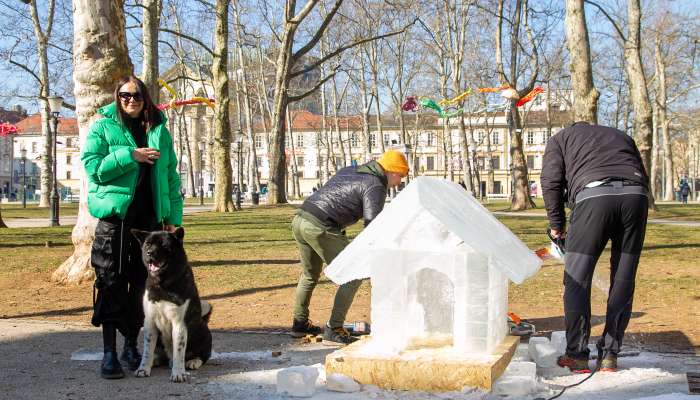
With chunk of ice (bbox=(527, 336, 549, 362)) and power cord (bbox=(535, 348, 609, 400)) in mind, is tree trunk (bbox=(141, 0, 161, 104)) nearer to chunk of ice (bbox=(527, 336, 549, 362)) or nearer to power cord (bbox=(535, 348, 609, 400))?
chunk of ice (bbox=(527, 336, 549, 362))

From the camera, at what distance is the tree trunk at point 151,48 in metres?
17.2

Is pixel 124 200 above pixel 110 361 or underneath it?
above

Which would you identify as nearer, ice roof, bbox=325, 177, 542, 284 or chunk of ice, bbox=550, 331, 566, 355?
ice roof, bbox=325, 177, 542, 284

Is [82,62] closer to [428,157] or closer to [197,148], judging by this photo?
[197,148]

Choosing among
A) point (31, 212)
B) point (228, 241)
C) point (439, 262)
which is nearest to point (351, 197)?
point (439, 262)

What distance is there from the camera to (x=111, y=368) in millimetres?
5371

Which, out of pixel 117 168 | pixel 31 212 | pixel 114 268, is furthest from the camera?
pixel 31 212

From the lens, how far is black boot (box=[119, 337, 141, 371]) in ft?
18.7

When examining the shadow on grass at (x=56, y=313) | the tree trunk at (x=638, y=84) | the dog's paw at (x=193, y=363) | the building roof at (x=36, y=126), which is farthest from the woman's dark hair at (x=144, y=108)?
the building roof at (x=36, y=126)

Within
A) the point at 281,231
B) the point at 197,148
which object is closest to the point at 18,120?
the point at 197,148

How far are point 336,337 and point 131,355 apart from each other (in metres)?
1.84

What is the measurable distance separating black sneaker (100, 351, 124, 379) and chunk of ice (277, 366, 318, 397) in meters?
1.25

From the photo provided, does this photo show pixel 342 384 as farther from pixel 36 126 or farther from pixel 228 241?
pixel 36 126

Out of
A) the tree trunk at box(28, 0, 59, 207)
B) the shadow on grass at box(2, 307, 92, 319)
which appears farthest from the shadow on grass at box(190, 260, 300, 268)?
the tree trunk at box(28, 0, 59, 207)
